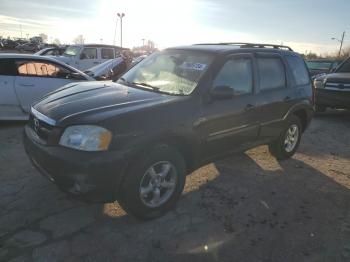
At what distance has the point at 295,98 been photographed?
567cm

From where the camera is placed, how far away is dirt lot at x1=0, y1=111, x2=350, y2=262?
10.6 ft

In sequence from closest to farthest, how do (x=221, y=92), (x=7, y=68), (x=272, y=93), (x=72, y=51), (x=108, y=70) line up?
(x=221, y=92) < (x=272, y=93) < (x=7, y=68) < (x=108, y=70) < (x=72, y=51)

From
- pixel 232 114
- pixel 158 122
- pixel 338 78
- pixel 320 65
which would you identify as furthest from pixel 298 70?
pixel 320 65

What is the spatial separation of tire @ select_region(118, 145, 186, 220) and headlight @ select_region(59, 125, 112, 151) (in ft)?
1.26

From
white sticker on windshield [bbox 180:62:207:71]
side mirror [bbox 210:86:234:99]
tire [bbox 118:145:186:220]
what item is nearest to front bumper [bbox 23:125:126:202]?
tire [bbox 118:145:186:220]

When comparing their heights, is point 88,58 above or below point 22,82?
below

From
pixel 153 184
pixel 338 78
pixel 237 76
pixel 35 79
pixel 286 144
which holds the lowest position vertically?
pixel 286 144

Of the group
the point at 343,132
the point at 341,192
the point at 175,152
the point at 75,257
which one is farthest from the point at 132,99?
the point at 343,132

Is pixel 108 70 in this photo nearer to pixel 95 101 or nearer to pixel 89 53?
pixel 89 53

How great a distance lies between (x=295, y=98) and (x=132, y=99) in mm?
2999

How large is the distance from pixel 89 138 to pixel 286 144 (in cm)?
377

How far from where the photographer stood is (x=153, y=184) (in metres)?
3.72

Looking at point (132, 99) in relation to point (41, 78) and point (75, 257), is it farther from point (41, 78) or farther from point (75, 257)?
point (41, 78)

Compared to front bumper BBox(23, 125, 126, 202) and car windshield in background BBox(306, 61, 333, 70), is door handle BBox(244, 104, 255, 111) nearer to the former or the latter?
front bumper BBox(23, 125, 126, 202)
